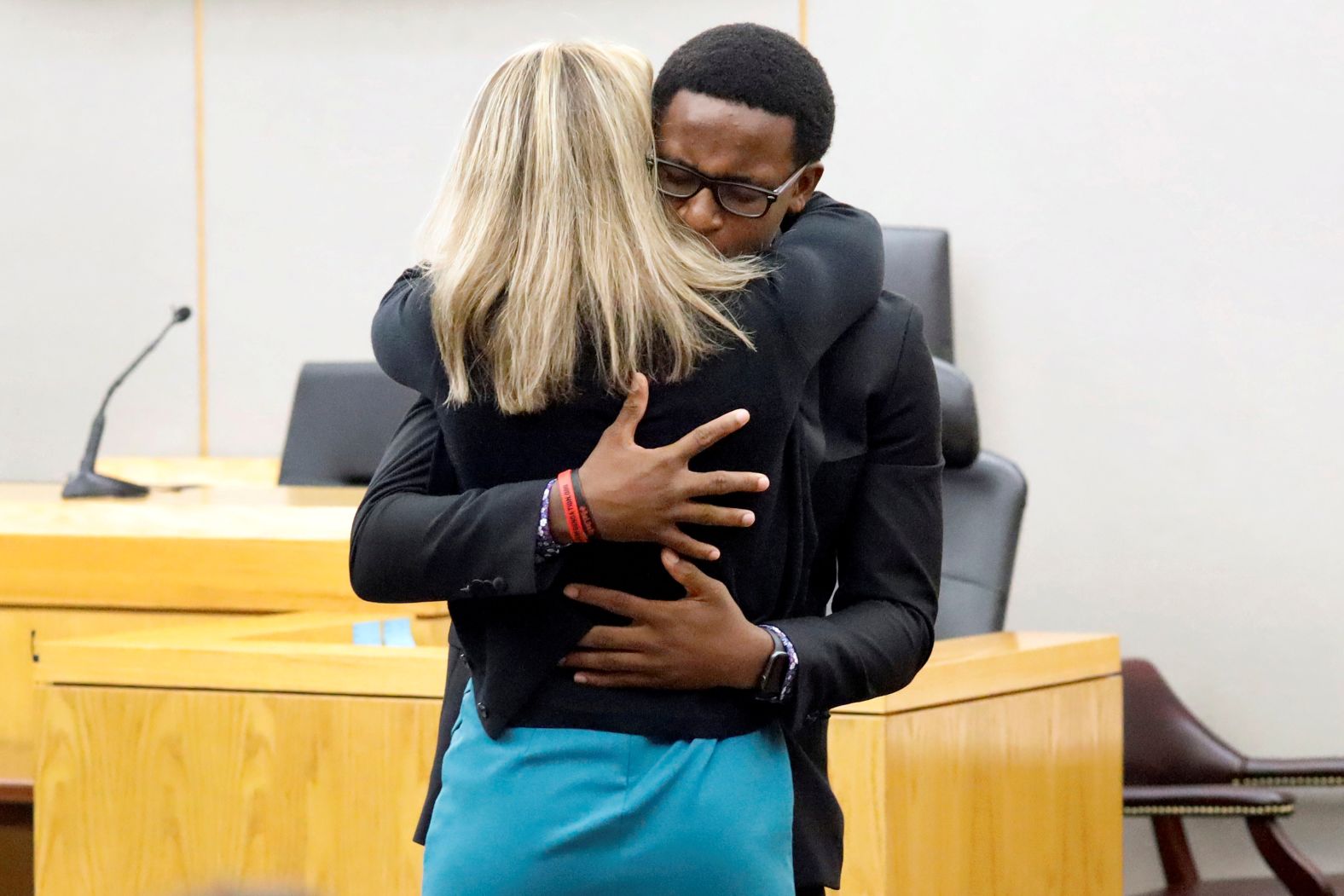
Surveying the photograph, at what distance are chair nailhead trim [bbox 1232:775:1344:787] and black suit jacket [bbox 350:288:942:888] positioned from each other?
1.99 meters

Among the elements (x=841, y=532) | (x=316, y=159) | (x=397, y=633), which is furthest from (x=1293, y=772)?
(x=316, y=159)

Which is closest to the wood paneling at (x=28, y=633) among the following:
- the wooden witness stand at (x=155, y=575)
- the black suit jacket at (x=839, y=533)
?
the wooden witness stand at (x=155, y=575)

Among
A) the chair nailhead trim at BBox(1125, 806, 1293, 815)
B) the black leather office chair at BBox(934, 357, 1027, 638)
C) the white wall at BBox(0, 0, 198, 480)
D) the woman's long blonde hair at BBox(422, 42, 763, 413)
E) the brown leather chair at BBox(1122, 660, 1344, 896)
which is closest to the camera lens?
the woman's long blonde hair at BBox(422, 42, 763, 413)

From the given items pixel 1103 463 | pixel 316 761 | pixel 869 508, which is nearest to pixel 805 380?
pixel 869 508

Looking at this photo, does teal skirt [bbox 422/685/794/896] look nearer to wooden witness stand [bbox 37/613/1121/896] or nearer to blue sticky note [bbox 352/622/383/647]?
wooden witness stand [bbox 37/613/1121/896]

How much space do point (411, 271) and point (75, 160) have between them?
11.8 ft

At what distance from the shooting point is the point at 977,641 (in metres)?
1.92

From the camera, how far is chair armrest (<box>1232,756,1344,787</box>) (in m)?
2.68

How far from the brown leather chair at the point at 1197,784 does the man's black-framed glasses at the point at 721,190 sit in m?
1.86

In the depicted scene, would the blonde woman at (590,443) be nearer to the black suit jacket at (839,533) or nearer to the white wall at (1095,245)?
the black suit jacket at (839,533)

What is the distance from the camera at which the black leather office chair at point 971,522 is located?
93.7 inches

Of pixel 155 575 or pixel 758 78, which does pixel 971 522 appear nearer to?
pixel 155 575

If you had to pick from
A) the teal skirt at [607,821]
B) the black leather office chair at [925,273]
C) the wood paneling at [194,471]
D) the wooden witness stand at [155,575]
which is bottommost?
the wood paneling at [194,471]

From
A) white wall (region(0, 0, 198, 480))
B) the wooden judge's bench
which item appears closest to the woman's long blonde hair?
the wooden judge's bench
